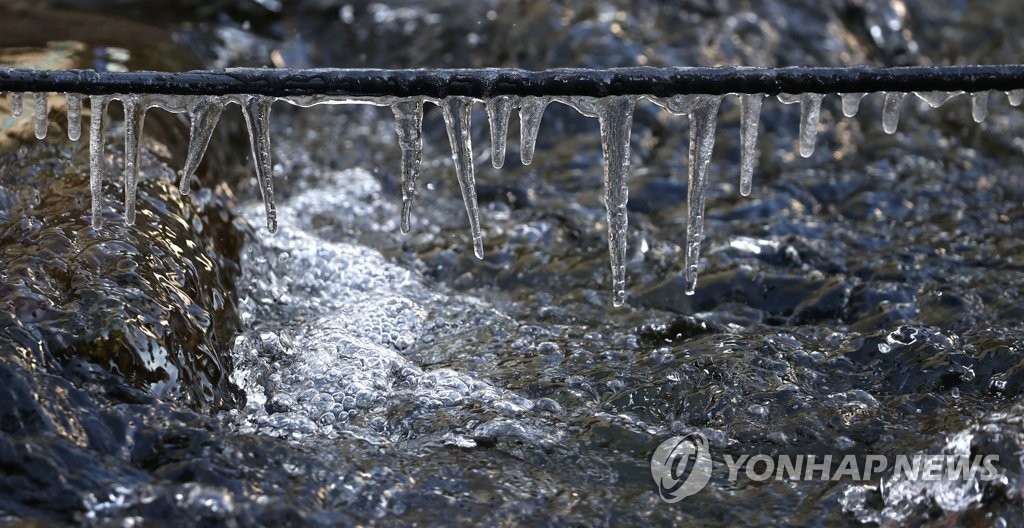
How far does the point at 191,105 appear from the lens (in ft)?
8.30

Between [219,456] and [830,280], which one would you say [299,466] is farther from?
[830,280]

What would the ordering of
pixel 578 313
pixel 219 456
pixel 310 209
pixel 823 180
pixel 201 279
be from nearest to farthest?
1. pixel 219 456
2. pixel 201 279
3. pixel 578 313
4. pixel 310 209
5. pixel 823 180

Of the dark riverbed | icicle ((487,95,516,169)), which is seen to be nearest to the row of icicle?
icicle ((487,95,516,169))

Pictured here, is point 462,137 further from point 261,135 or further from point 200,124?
point 200,124

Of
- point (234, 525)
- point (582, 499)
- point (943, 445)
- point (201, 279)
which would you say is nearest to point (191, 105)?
point (201, 279)

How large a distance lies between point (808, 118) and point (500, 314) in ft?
4.72

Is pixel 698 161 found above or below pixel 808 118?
below

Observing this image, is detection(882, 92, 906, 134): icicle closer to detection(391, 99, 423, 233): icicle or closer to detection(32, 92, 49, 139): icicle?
detection(391, 99, 423, 233): icicle

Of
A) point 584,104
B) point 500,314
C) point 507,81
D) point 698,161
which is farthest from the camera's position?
point 500,314

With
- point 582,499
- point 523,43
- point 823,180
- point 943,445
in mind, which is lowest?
point 582,499

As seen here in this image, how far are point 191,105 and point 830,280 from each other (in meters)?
2.50

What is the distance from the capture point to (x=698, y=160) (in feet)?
8.80

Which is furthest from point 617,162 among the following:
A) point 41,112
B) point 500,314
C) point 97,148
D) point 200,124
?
point 41,112

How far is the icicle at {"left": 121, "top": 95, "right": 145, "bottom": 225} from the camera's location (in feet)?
8.28
